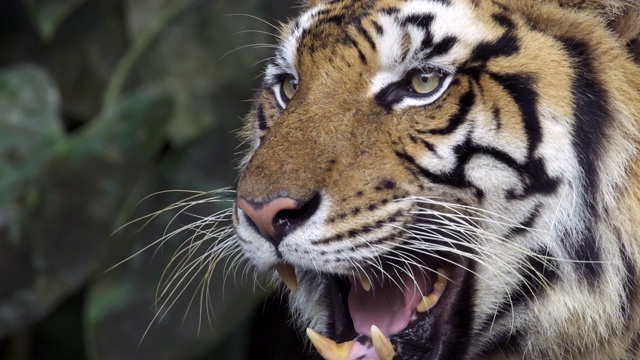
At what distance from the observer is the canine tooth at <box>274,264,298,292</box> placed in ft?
5.24

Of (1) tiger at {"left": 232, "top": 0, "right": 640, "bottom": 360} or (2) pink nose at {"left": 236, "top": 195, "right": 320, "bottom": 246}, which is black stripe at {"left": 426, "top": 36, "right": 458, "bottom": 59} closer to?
(1) tiger at {"left": 232, "top": 0, "right": 640, "bottom": 360}

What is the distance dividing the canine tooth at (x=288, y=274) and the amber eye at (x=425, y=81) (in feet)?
1.12

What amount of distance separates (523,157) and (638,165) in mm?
184

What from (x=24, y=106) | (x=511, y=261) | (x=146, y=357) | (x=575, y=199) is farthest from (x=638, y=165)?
(x=24, y=106)

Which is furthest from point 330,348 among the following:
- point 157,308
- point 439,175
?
point 157,308

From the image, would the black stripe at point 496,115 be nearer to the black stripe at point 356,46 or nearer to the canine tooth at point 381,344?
the black stripe at point 356,46

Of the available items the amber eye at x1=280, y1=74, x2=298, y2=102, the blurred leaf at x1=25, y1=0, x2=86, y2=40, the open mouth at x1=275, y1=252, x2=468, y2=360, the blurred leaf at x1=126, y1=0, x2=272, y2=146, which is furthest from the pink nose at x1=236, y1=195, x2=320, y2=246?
the blurred leaf at x1=25, y1=0, x2=86, y2=40

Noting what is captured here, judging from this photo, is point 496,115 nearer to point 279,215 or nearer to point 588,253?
point 588,253

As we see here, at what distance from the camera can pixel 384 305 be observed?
1.62m

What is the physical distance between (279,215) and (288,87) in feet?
1.31

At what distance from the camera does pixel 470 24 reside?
1.57 metres

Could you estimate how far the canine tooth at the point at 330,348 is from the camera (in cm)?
151

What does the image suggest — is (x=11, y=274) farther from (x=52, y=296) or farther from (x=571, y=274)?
(x=571, y=274)

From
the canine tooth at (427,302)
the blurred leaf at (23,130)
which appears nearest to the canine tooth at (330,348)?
the canine tooth at (427,302)
